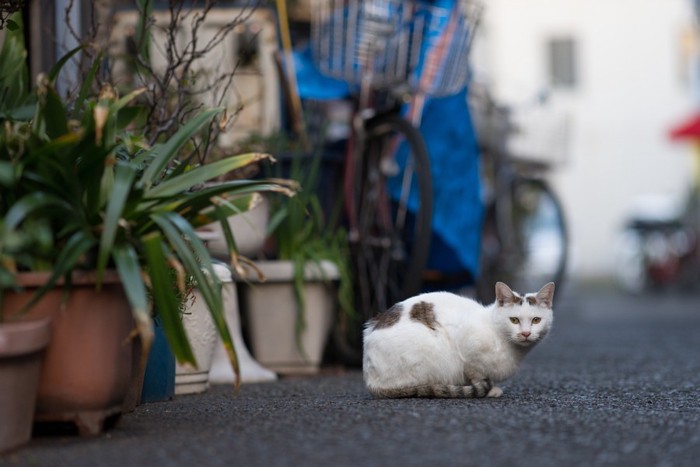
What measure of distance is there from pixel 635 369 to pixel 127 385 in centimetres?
277

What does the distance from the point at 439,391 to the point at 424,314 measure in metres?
0.25

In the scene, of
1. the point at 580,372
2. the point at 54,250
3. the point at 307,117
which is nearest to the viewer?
the point at 54,250

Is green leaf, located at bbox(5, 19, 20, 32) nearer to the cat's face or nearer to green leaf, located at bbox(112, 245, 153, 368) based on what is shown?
green leaf, located at bbox(112, 245, 153, 368)

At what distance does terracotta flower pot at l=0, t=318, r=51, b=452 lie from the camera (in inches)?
104

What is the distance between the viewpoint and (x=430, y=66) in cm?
534

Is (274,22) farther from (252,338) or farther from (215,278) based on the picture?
(215,278)

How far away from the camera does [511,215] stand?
7.63 metres

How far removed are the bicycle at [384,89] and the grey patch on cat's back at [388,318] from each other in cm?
133

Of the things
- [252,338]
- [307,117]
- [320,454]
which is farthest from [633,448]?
[307,117]

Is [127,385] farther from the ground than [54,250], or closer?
closer

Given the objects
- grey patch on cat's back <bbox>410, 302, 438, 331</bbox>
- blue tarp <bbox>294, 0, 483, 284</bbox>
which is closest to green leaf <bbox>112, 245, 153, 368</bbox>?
grey patch on cat's back <bbox>410, 302, 438, 331</bbox>

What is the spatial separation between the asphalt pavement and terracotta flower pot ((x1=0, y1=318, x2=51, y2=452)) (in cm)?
6

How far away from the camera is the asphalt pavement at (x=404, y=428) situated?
2629mm

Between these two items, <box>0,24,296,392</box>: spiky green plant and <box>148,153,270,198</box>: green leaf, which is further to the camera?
<box>148,153,270,198</box>: green leaf
